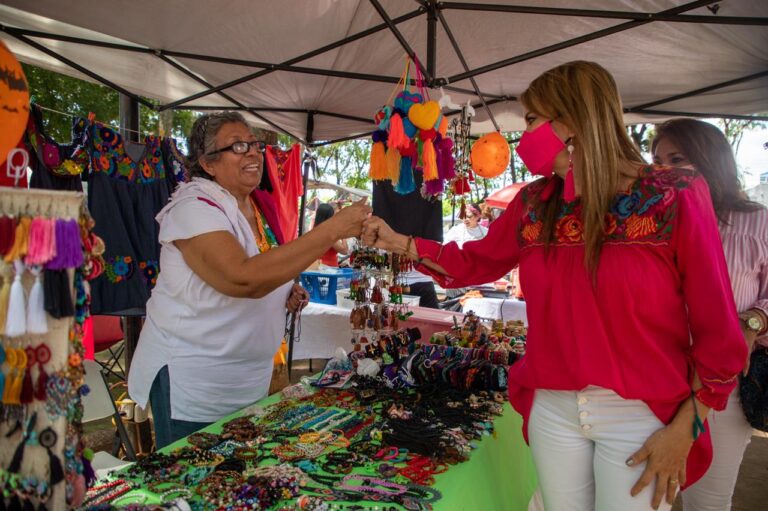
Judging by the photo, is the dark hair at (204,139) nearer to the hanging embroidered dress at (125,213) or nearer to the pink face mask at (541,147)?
the pink face mask at (541,147)

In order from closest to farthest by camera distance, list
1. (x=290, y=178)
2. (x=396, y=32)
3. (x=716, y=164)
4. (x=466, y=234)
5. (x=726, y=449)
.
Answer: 1. (x=726, y=449)
2. (x=716, y=164)
3. (x=396, y=32)
4. (x=290, y=178)
5. (x=466, y=234)

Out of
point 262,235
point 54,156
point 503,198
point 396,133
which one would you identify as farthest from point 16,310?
point 503,198

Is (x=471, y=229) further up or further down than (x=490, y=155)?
further down

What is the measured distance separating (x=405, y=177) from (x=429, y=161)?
171 mm

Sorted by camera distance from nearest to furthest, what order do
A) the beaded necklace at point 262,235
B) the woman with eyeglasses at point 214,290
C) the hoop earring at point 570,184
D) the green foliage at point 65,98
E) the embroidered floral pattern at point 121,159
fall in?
the hoop earring at point 570,184
the woman with eyeglasses at point 214,290
the beaded necklace at point 262,235
the embroidered floral pattern at point 121,159
the green foliage at point 65,98

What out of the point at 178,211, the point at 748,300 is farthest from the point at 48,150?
the point at 748,300

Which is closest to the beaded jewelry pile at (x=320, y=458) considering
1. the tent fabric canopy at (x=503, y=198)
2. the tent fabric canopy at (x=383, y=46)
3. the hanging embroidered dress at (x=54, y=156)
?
the tent fabric canopy at (x=383, y=46)

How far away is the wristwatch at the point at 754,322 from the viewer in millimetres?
1934

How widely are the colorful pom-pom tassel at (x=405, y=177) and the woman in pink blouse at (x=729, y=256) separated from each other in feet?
3.87

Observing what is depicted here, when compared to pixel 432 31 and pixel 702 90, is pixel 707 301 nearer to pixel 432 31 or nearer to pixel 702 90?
pixel 432 31

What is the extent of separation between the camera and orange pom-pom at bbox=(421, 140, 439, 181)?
2523 mm

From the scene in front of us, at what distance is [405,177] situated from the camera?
2.63 m

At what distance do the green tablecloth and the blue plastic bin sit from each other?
365 centimetres

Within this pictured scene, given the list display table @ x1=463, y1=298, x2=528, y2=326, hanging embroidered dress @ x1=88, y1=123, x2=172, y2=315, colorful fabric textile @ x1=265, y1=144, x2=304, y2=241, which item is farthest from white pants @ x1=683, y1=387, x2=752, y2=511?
hanging embroidered dress @ x1=88, y1=123, x2=172, y2=315
